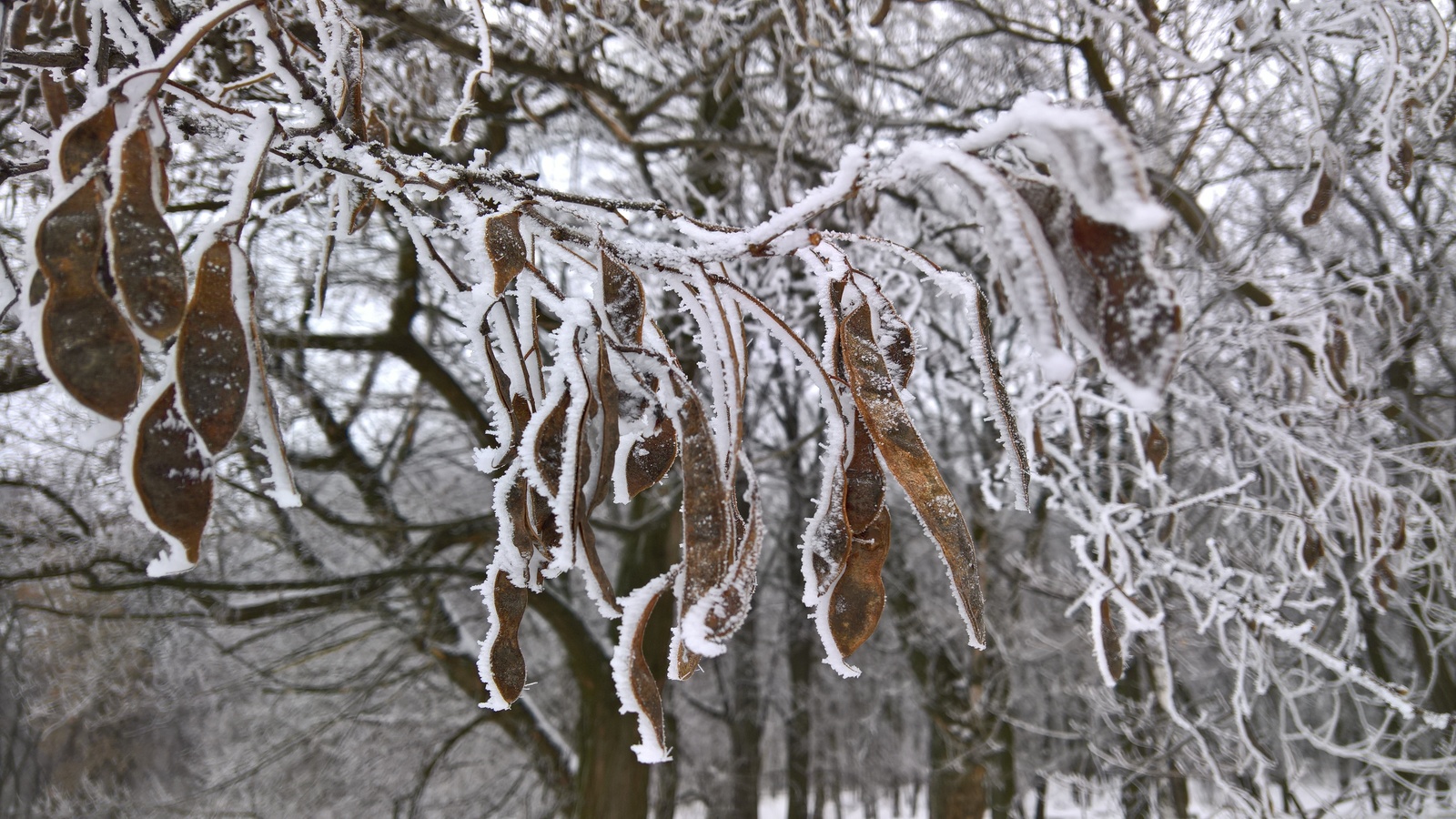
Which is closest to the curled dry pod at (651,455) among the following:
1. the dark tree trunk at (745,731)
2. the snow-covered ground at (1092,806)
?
the snow-covered ground at (1092,806)

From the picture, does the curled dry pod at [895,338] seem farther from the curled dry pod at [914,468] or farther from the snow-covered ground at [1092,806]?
the snow-covered ground at [1092,806]

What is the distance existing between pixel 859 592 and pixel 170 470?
59 cm

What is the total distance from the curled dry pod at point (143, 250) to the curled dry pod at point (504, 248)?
23 centimetres

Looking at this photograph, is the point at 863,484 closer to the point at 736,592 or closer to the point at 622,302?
the point at 736,592

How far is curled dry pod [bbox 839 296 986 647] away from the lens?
0.65m

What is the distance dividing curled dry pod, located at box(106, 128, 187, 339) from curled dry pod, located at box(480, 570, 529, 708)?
404 mm

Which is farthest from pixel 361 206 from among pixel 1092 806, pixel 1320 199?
pixel 1092 806

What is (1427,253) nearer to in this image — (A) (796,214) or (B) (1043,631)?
(B) (1043,631)

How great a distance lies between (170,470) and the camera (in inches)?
22.9

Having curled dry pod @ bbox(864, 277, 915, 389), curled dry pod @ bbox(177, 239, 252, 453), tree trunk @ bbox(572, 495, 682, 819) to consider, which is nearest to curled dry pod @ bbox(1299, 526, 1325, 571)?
curled dry pod @ bbox(864, 277, 915, 389)

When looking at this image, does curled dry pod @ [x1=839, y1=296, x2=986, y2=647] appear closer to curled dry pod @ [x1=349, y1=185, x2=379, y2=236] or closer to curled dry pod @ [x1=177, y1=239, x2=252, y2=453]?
curled dry pod @ [x1=177, y1=239, x2=252, y2=453]

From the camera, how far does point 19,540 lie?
14.6 ft

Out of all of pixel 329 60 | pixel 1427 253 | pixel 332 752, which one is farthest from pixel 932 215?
pixel 332 752

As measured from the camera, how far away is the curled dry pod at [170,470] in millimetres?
578
